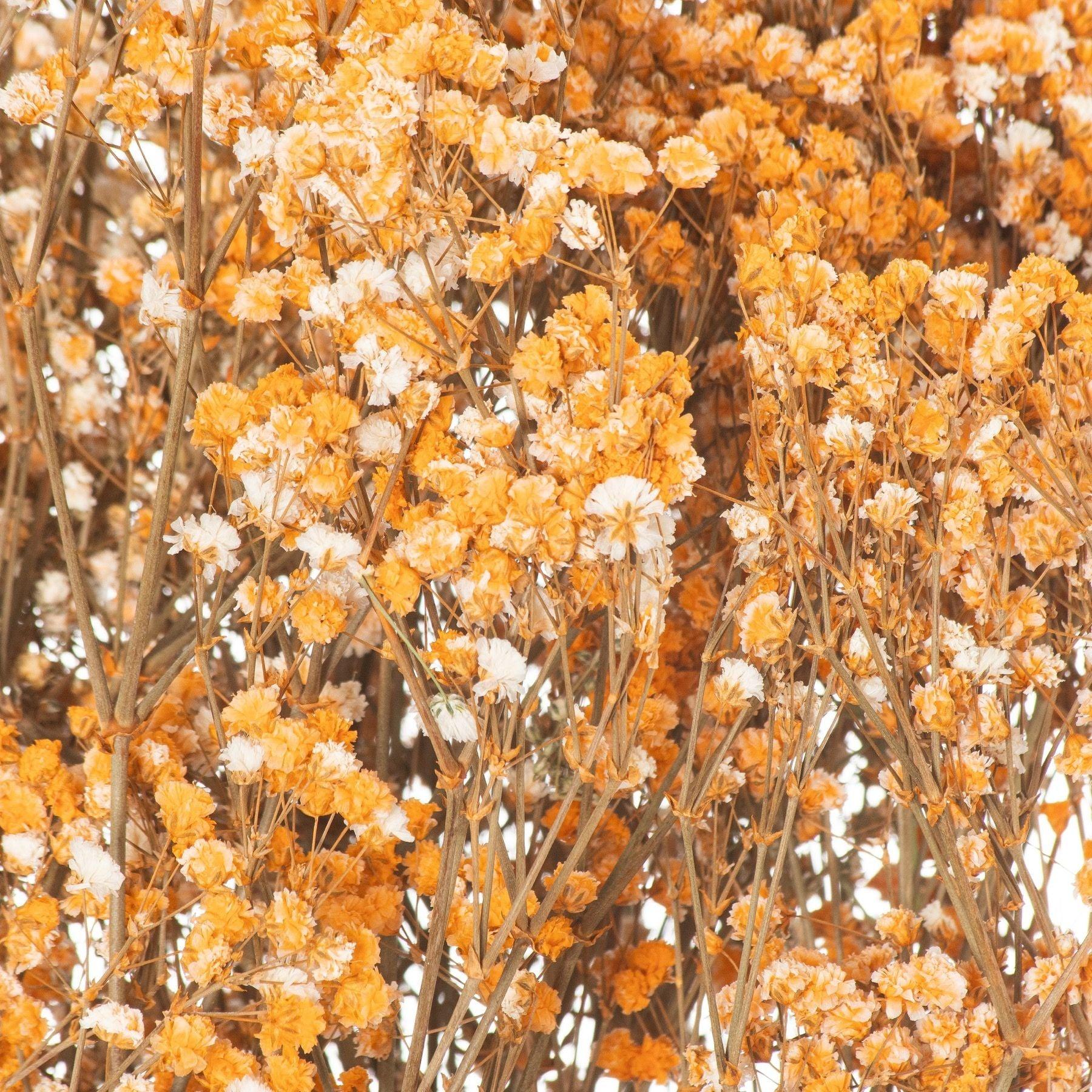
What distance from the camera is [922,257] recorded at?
0.80 m

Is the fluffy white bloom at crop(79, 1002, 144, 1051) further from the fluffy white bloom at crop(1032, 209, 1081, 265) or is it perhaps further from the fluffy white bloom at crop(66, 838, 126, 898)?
the fluffy white bloom at crop(1032, 209, 1081, 265)

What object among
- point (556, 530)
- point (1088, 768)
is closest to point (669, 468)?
point (556, 530)

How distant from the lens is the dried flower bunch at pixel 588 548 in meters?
0.62

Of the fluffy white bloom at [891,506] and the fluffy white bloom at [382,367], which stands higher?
the fluffy white bloom at [382,367]

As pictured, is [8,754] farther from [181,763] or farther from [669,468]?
[669,468]

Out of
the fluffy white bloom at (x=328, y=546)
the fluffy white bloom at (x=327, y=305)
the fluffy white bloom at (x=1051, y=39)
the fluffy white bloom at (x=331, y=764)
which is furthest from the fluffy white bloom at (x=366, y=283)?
the fluffy white bloom at (x=1051, y=39)

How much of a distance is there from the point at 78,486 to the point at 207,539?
0.38 meters

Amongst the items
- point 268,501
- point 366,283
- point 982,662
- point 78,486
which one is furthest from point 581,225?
point 78,486

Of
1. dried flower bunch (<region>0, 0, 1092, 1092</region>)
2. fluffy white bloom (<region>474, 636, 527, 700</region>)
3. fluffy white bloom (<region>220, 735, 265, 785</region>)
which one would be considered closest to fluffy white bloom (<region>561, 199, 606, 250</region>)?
dried flower bunch (<region>0, 0, 1092, 1092</region>)

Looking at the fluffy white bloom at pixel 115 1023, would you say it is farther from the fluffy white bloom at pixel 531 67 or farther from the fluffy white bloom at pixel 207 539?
the fluffy white bloom at pixel 531 67

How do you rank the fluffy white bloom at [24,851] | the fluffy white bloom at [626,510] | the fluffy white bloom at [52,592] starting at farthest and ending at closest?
the fluffy white bloom at [52,592] → the fluffy white bloom at [24,851] → the fluffy white bloom at [626,510]

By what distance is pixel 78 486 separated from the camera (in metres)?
0.98

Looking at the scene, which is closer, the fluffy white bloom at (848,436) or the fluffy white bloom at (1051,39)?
the fluffy white bloom at (848,436)

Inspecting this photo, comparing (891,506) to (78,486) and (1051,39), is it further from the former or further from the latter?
(78,486)
